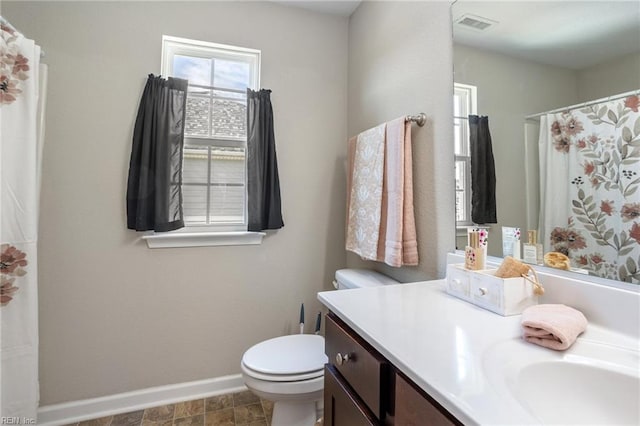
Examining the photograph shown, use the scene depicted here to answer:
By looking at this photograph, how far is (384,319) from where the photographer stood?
A: 743 millimetres

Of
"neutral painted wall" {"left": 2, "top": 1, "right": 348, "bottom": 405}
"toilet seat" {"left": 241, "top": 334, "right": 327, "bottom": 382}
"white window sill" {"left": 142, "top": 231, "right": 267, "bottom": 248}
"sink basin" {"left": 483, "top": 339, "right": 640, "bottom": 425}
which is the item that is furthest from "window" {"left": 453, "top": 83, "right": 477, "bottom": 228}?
"white window sill" {"left": 142, "top": 231, "right": 267, "bottom": 248}

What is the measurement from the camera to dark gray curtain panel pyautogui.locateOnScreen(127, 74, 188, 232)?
159 cm

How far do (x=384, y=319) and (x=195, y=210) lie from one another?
4.71ft

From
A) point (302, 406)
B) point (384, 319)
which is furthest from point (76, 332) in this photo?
point (384, 319)

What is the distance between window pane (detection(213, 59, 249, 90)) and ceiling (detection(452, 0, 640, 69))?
131cm

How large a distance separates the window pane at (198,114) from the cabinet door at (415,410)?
5.67 feet

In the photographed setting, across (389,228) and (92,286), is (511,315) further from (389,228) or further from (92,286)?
(92,286)

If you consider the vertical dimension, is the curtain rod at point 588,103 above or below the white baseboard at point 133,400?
above

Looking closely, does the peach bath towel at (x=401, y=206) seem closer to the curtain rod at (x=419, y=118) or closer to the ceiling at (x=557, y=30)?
the curtain rod at (x=419, y=118)

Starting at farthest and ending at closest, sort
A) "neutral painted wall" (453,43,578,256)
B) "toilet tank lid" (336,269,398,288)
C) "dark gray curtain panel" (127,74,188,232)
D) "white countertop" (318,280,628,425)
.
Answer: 1. "dark gray curtain panel" (127,74,188,232)
2. "toilet tank lid" (336,269,398,288)
3. "neutral painted wall" (453,43,578,256)
4. "white countertop" (318,280,628,425)

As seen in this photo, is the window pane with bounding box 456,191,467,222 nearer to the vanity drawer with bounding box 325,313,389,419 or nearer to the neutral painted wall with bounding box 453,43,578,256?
the neutral painted wall with bounding box 453,43,578,256

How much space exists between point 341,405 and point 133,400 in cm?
148

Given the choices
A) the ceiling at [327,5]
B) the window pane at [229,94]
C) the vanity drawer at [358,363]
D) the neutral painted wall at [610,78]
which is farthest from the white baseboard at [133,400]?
the ceiling at [327,5]

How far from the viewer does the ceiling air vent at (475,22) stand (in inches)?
41.0
